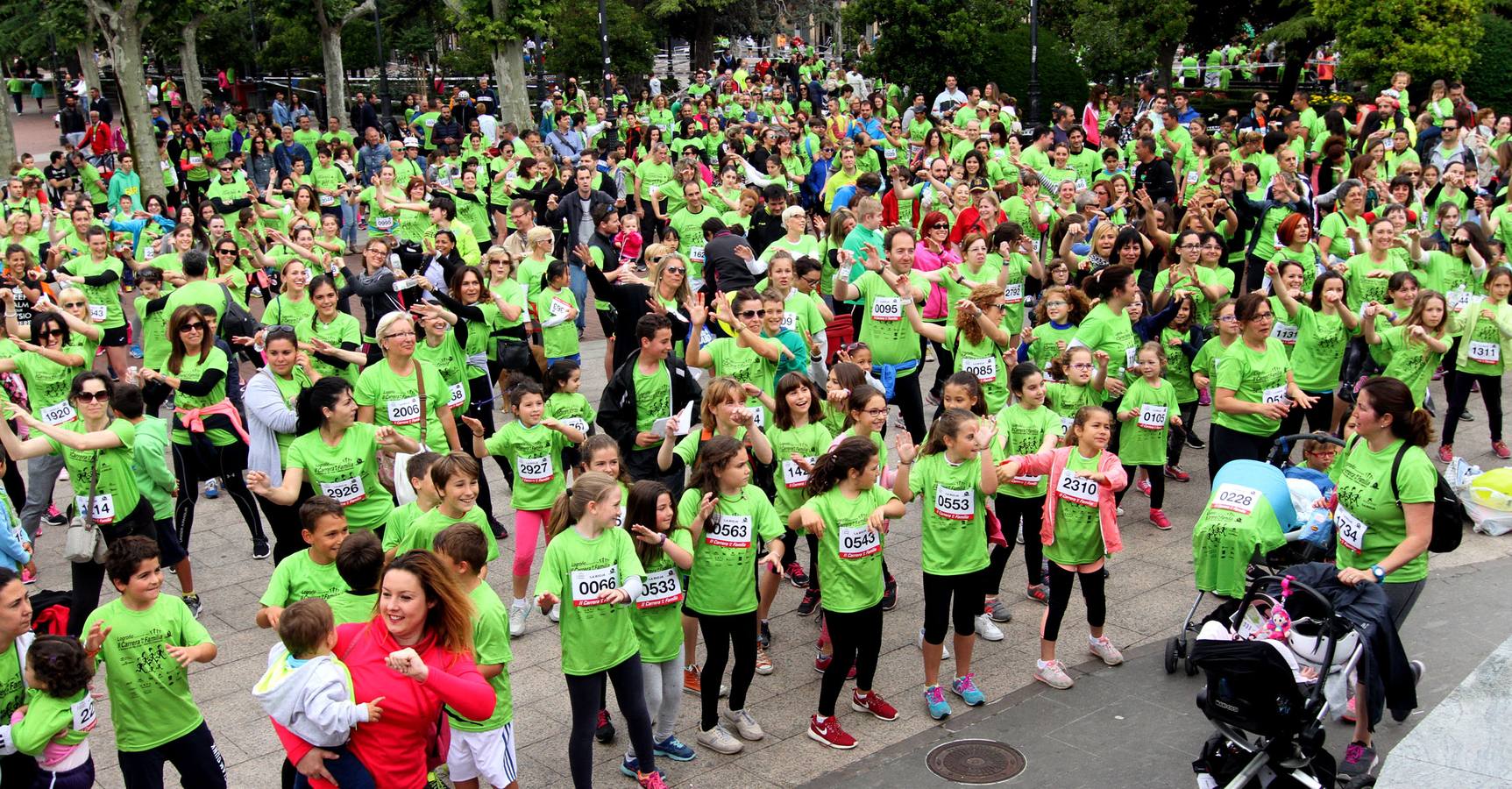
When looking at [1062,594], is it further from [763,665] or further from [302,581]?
[302,581]

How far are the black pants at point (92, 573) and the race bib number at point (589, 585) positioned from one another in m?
2.95

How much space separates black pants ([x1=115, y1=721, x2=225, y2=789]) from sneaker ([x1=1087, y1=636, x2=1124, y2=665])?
4689 mm

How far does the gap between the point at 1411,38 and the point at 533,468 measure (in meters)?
19.1

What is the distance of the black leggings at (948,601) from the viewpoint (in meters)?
7.16

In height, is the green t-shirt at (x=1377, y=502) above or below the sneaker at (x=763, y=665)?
above

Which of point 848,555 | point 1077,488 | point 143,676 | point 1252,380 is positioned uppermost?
point 1252,380

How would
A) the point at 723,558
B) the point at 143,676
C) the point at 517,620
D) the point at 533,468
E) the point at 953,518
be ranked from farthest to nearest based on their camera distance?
1. the point at 517,620
2. the point at 533,468
3. the point at 953,518
4. the point at 723,558
5. the point at 143,676

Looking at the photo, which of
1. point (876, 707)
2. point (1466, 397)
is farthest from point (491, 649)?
point (1466, 397)

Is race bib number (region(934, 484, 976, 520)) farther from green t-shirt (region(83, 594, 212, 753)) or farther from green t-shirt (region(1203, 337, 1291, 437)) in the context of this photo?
green t-shirt (region(83, 594, 212, 753))

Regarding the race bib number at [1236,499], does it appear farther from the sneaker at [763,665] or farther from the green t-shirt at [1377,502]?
the sneaker at [763,665]

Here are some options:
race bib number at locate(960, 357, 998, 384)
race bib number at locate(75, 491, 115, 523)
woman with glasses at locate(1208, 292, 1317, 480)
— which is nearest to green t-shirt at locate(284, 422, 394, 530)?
race bib number at locate(75, 491, 115, 523)

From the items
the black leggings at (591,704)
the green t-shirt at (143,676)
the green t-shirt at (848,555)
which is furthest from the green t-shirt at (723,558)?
the green t-shirt at (143,676)

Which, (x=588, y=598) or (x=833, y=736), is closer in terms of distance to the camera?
(x=588, y=598)

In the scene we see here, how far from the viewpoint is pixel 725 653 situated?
6922 millimetres
